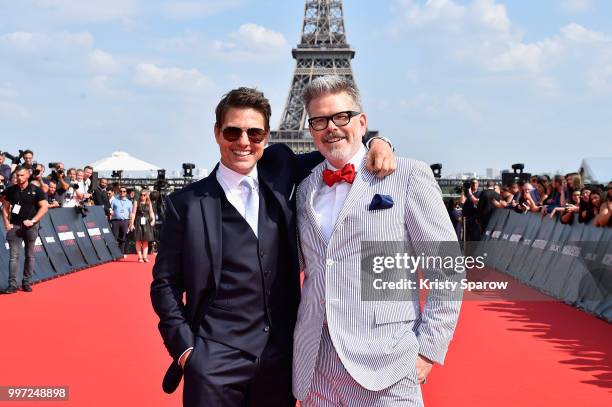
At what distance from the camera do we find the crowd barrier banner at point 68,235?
14.8 m

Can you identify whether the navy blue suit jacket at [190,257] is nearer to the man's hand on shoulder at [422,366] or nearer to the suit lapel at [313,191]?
the suit lapel at [313,191]

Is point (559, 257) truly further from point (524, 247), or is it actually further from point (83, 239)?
point (83, 239)

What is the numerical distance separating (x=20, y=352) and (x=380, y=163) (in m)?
5.55

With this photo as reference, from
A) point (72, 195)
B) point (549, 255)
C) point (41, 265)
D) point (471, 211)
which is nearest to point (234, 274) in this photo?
point (549, 255)

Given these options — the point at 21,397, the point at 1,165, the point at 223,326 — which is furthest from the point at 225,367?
the point at 1,165

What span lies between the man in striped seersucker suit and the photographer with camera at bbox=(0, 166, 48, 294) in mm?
9476

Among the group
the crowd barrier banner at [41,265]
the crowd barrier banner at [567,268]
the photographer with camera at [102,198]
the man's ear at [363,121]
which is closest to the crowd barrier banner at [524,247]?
the crowd barrier banner at [567,268]

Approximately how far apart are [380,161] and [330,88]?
369mm

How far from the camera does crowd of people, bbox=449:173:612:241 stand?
407 inches

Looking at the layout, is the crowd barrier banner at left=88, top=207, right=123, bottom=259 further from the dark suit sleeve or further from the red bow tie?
the red bow tie

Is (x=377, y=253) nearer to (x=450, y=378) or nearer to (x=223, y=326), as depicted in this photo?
(x=223, y=326)

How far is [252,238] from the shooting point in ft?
10.1

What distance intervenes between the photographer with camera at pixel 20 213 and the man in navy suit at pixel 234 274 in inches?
357

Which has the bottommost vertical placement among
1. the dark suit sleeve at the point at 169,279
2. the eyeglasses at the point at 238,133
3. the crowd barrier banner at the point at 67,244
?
the crowd barrier banner at the point at 67,244
